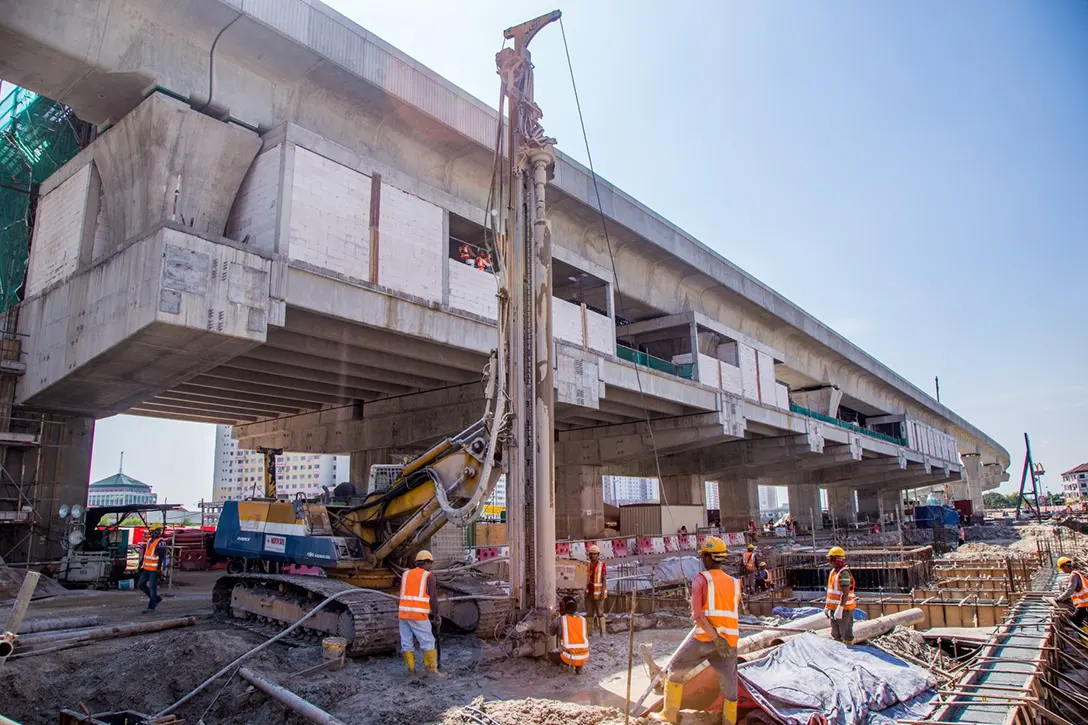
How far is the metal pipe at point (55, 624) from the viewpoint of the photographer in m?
10.5

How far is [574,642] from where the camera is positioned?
8.66 meters

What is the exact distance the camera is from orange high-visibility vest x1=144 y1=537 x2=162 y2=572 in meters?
13.6

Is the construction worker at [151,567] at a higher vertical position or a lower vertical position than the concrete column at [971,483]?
lower

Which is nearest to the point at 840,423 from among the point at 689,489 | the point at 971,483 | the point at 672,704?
the point at 689,489

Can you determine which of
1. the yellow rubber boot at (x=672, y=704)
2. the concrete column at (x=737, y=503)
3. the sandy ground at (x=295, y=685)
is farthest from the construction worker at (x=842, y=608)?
the concrete column at (x=737, y=503)

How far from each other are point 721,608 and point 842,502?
59904 mm

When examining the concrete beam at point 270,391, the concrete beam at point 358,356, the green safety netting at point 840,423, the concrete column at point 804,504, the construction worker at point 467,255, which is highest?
the construction worker at point 467,255

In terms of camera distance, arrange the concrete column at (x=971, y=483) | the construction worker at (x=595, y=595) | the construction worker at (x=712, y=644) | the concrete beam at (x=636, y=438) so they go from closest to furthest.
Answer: the construction worker at (x=712, y=644) → the construction worker at (x=595, y=595) → the concrete beam at (x=636, y=438) → the concrete column at (x=971, y=483)

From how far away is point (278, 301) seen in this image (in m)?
13.5

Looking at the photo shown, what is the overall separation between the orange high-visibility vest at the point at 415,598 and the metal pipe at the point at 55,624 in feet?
19.1

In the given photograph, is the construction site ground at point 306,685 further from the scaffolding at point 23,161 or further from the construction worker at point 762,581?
the scaffolding at point 23,161

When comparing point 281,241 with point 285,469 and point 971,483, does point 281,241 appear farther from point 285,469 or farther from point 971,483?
point 285,469

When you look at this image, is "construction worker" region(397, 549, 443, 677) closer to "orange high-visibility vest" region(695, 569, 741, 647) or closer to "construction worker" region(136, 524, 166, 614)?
"orange high-visibility vest" region(695, 569, 741, 647)

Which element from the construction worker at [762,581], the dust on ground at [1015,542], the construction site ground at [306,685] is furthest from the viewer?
the dust on ground at [1015,542]
